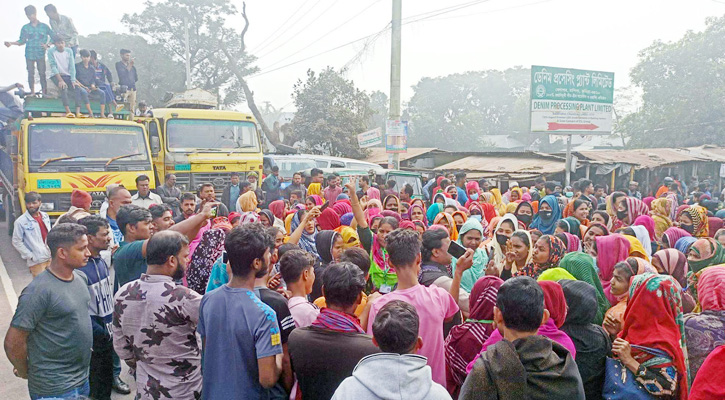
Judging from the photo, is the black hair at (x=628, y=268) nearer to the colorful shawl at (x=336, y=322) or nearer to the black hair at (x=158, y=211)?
the colorful shawl at (x=336, y=322)

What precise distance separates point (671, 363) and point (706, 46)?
3706 centimetres

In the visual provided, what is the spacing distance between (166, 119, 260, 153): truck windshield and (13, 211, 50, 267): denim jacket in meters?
4.72

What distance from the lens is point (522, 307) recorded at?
7.09ft

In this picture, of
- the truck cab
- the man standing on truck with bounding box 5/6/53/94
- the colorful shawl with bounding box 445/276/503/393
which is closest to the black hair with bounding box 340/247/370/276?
the colorful shawl with bounding box 445/276/503/393

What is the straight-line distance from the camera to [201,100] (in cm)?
1399

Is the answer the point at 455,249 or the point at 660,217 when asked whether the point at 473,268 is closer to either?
the point at 455,249

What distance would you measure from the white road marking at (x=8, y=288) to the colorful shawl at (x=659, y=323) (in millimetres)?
6894

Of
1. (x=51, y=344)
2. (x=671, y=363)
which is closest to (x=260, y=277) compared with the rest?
(x=51, y=344)

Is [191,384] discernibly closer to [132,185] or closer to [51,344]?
[51,344]

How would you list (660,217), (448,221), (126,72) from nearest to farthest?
(448,221)
(660,217)
(126,72)

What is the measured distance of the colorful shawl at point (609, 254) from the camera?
4086mm

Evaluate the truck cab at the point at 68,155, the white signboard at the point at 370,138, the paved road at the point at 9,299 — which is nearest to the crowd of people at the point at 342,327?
the paved road at the point at 9,299

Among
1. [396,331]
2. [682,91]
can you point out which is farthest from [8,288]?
[682,91]

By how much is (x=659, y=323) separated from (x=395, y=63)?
11465 millimetres
